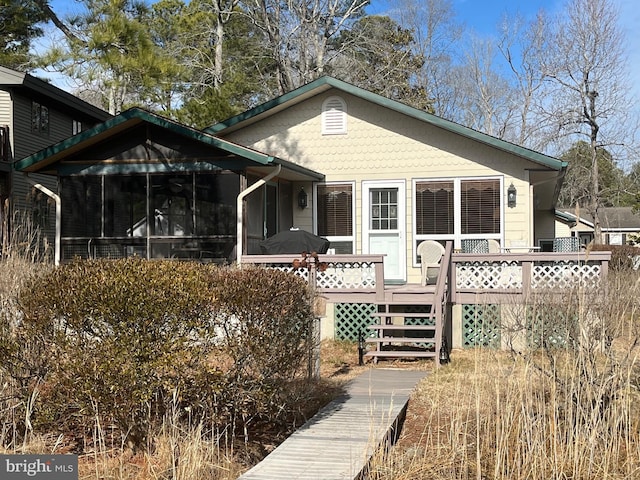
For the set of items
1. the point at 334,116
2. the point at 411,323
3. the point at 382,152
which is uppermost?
the point at 334,116

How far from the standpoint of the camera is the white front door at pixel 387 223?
13941 mm

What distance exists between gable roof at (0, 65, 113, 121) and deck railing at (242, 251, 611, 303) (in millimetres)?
11117

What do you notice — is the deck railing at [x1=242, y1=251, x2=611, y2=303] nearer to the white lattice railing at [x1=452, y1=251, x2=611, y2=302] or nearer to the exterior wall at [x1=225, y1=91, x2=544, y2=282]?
the white lattice railing at [x1=452, y1=251, x2=611, y2=302]

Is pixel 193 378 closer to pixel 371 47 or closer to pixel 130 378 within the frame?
pixel 130 378

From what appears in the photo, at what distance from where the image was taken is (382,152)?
1402cm

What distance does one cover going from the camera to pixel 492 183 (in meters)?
13.5

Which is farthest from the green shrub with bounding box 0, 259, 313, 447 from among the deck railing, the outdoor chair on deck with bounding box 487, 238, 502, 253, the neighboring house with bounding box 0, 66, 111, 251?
the neighboring house with bounding box 0, 66, 111, 251

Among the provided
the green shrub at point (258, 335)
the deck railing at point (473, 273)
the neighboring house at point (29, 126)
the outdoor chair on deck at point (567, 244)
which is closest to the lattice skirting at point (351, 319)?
the deck railing at point (473, 273)

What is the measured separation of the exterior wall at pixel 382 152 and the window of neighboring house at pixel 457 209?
0.14 m

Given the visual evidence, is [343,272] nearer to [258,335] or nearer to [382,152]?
[382,152]

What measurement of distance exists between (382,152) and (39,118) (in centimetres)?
1206

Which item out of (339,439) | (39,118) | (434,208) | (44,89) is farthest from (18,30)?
(339,439)

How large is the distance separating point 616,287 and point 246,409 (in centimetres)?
430

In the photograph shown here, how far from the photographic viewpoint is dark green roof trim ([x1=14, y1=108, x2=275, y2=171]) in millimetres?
11883
